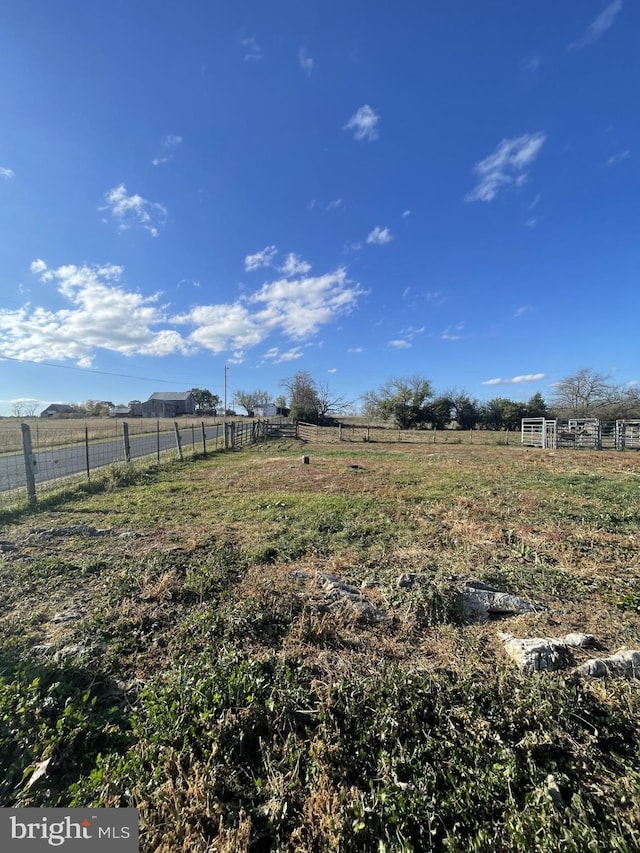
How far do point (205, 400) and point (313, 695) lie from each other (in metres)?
81.5

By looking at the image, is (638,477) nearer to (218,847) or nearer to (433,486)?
(433,486)

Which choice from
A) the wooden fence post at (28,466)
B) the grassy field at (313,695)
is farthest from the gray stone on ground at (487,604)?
the wooden fence post at (28,466)

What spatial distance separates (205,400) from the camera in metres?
79.1

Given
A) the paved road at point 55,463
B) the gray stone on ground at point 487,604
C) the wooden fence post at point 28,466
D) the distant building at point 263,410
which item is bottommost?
the gray stone on ground at point 487,604

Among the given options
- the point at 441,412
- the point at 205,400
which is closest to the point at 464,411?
the point at 441,412

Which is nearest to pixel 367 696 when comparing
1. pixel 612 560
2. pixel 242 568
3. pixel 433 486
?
pixel 242 568

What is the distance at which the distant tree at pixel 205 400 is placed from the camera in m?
77.9

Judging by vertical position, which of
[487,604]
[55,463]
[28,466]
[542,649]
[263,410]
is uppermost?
[263,410]

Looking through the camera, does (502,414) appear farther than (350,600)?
Yes

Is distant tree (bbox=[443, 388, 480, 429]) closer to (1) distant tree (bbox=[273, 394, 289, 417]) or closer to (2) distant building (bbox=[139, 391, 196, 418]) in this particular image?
(1) distant tree (bbox=[273, 394, 289, 417])

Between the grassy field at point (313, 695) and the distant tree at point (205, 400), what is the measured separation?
76797mm

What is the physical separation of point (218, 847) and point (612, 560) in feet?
16.8

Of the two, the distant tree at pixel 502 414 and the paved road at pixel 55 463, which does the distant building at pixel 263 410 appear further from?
the paved road at pixel 55 463

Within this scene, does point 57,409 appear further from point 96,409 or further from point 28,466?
point 28,466
